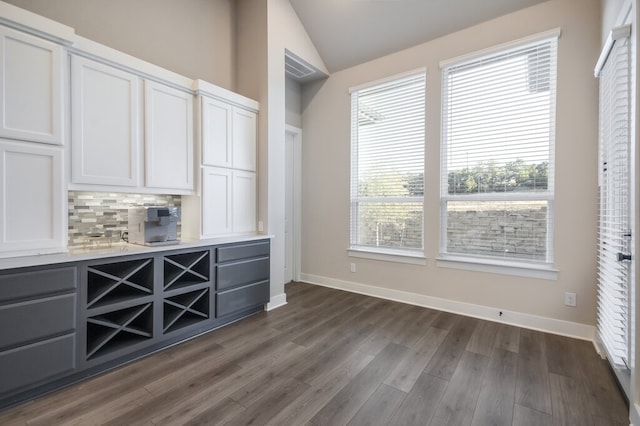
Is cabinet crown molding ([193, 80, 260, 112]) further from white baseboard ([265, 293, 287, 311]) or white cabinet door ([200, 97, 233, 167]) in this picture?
white baseboard ([265, 293, 287, 311])

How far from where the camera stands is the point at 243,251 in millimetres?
3230

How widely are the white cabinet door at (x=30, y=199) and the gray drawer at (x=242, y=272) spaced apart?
1.31 metres

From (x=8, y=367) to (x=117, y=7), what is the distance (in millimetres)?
3037

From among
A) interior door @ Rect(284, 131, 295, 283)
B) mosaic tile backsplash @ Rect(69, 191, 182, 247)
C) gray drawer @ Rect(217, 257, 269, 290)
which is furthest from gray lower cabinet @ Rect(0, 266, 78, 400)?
interior door @ Rect(284, 131, 295, 283)

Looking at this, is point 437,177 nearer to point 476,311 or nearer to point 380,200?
point 380,200

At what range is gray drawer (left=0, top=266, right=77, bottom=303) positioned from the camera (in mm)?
1761

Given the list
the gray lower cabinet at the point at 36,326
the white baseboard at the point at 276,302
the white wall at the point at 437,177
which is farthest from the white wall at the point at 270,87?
the gray lower cabinet at the point at 36,326

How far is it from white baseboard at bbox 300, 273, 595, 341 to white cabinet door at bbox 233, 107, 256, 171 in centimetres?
215

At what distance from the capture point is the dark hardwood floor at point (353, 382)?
177 centimetres

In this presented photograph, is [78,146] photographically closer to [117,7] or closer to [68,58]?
[68,58]

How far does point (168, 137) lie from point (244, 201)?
1043mm

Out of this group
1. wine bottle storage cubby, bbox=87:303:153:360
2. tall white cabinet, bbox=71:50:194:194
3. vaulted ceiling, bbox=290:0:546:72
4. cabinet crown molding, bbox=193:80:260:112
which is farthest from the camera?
vaulted ceiling, bbox=290:0:546:72

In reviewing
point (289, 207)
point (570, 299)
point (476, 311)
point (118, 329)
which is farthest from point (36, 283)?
point (570, 299)

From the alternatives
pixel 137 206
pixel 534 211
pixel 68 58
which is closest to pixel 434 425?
pixel 534 211
